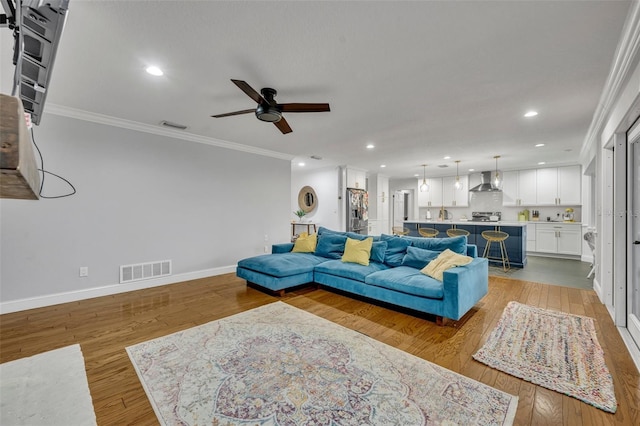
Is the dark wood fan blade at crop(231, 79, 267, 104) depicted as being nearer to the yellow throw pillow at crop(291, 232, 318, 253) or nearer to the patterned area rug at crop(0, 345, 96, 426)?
the patterned area rug at crop(0, 345, 96, 426)

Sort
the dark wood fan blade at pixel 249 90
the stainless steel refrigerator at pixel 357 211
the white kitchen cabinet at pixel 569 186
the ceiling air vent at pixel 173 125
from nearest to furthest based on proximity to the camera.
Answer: the dark wood fan blade at pixel 249 90, the ceiling air vent at pixel 173 125, the white kitchen cabinet at pixel 569 186, the stainless steel refrigerator at pixel 357 211

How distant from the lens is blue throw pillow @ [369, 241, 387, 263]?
4.21 meters

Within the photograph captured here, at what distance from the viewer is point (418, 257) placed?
384 centimetres

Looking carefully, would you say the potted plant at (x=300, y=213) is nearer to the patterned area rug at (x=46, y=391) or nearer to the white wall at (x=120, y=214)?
the white wall at (x=120, y=214)

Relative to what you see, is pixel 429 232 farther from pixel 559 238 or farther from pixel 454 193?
pixel 559 238

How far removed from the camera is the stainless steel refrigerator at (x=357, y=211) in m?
7.98

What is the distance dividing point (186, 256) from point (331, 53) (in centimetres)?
402

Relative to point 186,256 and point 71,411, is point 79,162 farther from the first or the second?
point 71,411

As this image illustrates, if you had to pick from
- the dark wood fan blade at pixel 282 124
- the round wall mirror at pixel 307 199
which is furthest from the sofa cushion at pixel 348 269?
the round wall mirror at pixel 307 199

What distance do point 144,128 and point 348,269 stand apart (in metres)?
3.79

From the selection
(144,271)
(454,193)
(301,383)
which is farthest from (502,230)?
(144,271)

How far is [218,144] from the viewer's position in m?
5.22

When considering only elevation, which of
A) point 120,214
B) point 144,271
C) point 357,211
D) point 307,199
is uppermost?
point 307,199

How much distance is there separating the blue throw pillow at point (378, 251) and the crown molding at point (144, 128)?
3135 mm
